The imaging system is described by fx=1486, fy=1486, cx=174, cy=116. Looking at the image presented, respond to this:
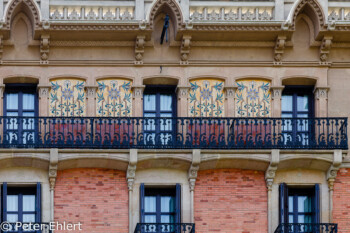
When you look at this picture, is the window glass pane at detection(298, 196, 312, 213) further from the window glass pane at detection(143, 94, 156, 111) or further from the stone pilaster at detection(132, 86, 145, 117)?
the stone pilaster at detection(132, 86, 145, 117)

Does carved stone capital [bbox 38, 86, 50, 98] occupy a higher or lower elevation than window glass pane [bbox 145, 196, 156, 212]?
higher

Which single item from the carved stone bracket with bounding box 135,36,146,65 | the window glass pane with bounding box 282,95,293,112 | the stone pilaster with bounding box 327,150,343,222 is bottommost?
the stone pilaster with bounding box 327,150,343,222

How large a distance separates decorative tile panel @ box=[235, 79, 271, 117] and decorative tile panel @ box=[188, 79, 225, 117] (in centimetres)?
46

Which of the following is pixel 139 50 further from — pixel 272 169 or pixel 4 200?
pixel 4 200

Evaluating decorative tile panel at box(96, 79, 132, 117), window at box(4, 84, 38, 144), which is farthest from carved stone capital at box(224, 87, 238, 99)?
window at box(4, 84, 38, 144)

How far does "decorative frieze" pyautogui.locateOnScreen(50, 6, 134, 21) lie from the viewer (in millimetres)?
38719

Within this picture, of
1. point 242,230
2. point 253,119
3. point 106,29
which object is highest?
point 106,29

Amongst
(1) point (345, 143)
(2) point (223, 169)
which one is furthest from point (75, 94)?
(1) point (345, 143)

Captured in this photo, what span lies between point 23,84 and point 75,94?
1422 millimetres

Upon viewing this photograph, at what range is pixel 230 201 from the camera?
125 feet

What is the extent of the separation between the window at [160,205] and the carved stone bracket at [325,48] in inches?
205

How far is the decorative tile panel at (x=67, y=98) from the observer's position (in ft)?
127

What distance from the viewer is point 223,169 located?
3838 centimetres

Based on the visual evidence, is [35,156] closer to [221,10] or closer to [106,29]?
[106,29]
